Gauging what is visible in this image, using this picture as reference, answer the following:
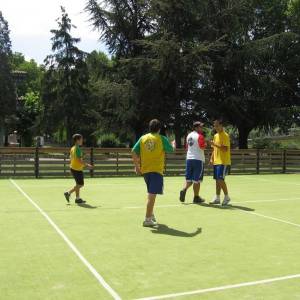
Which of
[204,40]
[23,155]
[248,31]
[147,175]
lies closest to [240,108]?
[204,40]

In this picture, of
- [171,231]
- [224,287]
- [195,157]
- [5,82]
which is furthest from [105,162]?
[5,82]

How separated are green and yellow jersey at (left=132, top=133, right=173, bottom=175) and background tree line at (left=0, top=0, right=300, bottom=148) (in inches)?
813

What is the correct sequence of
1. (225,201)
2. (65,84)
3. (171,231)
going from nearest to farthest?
(171,231) → (225,201) → (65,84)

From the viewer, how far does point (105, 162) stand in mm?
20641

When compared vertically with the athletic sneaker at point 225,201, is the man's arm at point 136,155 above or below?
above

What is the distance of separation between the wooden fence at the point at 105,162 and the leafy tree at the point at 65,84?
22422 millimetres

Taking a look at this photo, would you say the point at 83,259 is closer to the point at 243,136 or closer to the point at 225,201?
the point at 225,201

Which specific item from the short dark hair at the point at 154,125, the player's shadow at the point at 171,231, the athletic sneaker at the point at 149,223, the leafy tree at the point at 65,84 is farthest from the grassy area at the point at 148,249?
the leafy tree at the point at 65,84

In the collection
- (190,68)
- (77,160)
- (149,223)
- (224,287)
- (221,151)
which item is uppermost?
(190,68)

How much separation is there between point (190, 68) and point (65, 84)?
1824 cm

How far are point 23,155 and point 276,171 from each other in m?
11.6

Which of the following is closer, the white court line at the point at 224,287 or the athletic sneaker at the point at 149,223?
the white court line at the point at 224,287

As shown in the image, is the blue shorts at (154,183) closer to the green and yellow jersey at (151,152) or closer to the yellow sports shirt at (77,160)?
the green and yellow jersey at (151,152)

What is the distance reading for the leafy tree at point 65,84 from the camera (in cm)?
4344
